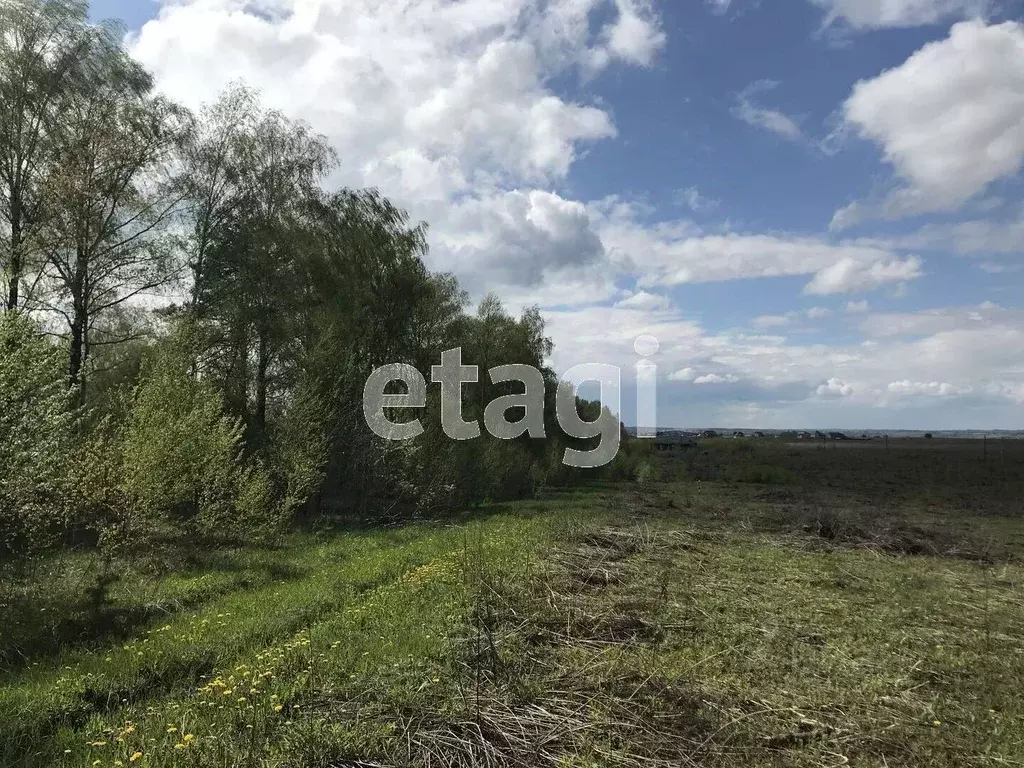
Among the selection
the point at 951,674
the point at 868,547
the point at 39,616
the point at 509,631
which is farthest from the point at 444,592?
the point at 868,547

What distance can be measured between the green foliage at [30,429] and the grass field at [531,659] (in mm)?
1234

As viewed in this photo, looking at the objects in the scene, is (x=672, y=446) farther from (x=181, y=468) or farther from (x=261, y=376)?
(x=181, y=468)

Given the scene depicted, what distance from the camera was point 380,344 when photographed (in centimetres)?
2297

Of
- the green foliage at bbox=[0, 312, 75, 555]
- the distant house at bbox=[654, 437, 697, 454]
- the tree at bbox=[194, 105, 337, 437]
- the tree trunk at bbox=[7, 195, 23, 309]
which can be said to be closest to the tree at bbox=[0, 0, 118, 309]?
the tree trunk at bbox=[7, 195, 23, 309]

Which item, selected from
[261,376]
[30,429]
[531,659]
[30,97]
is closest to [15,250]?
[30,97]

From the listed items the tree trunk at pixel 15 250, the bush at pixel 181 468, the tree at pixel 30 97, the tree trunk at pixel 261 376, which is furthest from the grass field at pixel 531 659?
the tree at pixel 30 97

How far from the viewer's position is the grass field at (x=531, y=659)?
4.82 meters

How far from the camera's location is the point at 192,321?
1906 centimetres

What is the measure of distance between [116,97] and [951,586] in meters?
22.9

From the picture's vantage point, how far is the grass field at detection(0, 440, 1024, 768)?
482 cm

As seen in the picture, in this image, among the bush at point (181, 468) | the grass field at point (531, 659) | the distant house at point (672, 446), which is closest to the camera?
the grass field at point (531, 659)

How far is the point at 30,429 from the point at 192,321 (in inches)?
421

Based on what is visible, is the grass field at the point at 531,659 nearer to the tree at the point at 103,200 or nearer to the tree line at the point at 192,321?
the tree line at the point at 192,321

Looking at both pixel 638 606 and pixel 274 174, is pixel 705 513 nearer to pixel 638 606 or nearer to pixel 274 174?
pixel 638 606
